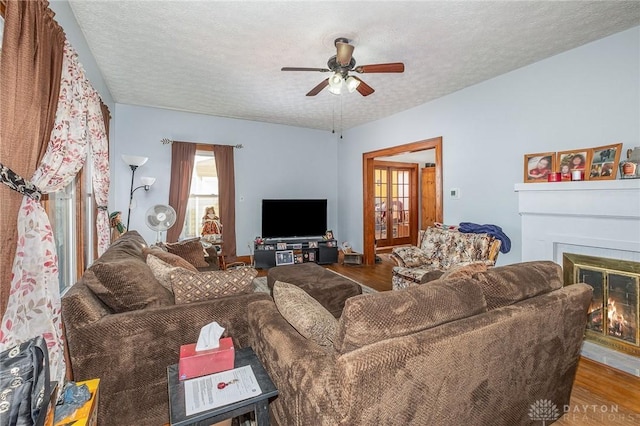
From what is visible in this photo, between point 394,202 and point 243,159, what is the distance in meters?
3.91

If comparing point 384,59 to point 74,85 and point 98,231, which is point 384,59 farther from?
point 98,231

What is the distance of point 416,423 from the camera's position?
105 centimetres

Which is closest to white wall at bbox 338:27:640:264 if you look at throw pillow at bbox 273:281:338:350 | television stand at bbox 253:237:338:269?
television stand at bbox 253:237:338:269

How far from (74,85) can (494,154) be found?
416cm

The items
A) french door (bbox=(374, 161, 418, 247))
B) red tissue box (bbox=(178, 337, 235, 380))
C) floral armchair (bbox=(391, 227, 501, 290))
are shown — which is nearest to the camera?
red tissue box (bbox=(178, 337, 235, 380))

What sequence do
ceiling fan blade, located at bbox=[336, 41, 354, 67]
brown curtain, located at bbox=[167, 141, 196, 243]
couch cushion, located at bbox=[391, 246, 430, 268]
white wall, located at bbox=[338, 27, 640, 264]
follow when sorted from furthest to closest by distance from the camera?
brown curtain, located at bbox=[167, 141, 196, 243] → couch cushion, located at bbox=[391, 246, 430, 268] → white wall, located at bbox=[338, 27, 640, 264] → ceiling fan blade, located at bbox=[336, 41, 354, 67]

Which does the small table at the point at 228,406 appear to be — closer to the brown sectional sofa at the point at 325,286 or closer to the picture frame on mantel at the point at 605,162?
the brown sectional sofa at the point at 325,286

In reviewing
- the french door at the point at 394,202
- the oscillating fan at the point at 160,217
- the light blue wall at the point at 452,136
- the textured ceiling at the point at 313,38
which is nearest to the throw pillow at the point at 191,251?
the oscillating fan at the point at 160,217

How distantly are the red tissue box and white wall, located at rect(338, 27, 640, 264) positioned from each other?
342 cm

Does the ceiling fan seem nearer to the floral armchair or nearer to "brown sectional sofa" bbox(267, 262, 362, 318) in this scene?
"brown sectional sofa" bbox(267, 262, 362, 318)

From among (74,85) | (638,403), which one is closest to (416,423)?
(638,403)

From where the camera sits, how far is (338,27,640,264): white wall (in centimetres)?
258

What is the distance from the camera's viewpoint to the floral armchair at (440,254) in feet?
10.4

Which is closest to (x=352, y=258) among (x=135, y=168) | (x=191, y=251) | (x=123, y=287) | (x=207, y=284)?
(x=191, y=251)
